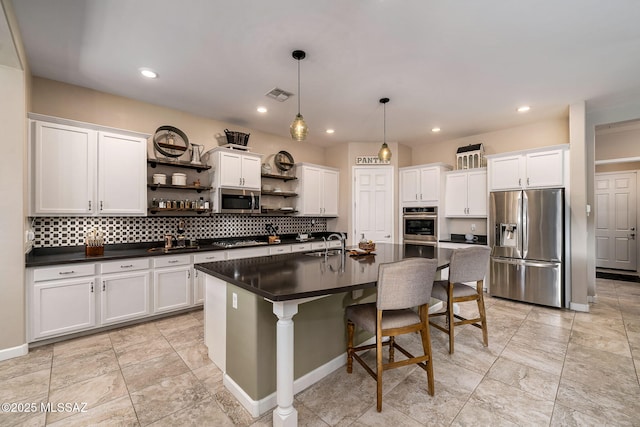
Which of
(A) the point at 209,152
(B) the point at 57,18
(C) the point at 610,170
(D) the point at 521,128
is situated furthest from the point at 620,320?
(B) the point at 57,18

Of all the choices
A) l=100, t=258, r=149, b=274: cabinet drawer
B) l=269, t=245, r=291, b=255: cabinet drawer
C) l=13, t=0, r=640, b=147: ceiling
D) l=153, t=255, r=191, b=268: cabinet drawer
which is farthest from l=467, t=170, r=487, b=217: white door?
l=100, t=258, r=149, b=274: cabinet drawer

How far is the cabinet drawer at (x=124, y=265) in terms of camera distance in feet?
9.83

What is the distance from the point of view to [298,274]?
2.01m

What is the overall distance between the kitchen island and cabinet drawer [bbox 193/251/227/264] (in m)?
1.35

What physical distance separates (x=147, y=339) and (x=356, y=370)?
7.25 ft

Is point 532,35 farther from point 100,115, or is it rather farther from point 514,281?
point 100,115

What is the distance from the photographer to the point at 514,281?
4152 millimetres

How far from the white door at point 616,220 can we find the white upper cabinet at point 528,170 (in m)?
3.69

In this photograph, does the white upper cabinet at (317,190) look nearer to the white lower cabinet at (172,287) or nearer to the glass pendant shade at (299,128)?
the white lower cabinet at (172,287)

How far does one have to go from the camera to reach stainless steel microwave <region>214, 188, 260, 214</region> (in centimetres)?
410

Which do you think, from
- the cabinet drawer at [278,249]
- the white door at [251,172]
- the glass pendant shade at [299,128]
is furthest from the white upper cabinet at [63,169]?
the glass pendant shade at [299,128]

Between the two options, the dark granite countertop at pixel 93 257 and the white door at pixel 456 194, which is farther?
the white door at pixel 456 194

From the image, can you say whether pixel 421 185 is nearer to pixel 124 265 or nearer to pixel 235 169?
pixel 235 169

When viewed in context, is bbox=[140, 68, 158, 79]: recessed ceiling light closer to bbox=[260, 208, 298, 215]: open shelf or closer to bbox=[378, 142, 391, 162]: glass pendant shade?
bbox=[260, 208, 298, 215]: open shelf
